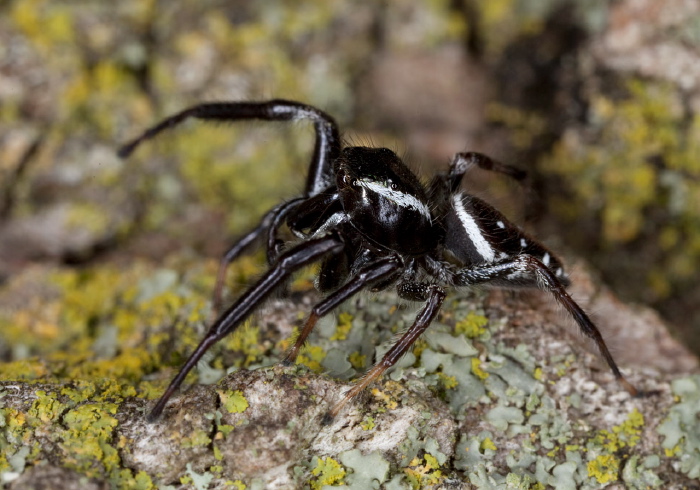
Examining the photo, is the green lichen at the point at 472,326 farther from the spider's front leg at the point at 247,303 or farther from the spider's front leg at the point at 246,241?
the spider's front leg at the point at 246,241

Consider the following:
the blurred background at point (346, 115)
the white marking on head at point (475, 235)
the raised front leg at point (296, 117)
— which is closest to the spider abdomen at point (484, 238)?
the white marking on head at point (475, 235)

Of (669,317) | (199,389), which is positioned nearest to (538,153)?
(669,317)

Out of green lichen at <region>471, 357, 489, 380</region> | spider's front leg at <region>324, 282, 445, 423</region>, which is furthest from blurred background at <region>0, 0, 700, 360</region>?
green lichen at <region>471, 357, 489, 380</region>

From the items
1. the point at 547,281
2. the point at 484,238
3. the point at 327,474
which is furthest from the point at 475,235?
the point at 327,474

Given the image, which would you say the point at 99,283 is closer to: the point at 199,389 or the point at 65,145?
the point at 65,145

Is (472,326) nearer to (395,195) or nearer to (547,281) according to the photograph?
(547,281)

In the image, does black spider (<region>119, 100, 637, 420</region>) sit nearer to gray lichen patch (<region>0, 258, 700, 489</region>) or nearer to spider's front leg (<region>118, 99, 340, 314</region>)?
spider's front leg (<region>118, 99, 340, 314</region>)
